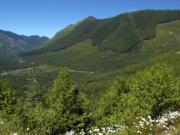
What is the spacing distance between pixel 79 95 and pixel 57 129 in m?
6.29

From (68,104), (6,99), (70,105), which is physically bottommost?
(6,99)

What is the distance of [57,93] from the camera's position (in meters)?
27.4

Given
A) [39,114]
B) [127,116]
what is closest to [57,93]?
[39,114]

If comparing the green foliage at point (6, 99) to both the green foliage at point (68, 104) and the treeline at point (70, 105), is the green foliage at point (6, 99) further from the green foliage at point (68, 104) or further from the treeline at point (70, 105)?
the green foliage at point (68, 104)

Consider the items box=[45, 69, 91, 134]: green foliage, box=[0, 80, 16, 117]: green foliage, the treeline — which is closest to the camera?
the treeline

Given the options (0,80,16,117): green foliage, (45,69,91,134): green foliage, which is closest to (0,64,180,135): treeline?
(45,69,91,134): green foliage

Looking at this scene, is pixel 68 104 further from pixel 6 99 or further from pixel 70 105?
pixel 6 99

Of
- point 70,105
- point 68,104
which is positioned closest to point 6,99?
point 70,105

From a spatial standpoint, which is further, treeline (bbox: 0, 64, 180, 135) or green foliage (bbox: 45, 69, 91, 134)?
green foliage (bbox: 45, 69, 91, 134)

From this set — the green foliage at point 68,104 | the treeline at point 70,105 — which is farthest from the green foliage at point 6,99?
the green foliage at point 68,104

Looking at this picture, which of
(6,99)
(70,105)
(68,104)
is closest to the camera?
(68,104)

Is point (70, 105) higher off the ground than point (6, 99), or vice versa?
point (70, 105)

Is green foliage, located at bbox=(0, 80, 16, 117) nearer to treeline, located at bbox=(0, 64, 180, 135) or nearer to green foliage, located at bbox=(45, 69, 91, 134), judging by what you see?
treeline, located at bbox=(0, 64, 180, 135)

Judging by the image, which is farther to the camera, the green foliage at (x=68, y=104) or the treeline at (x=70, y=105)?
the green foliage at (x=68, y=104)
